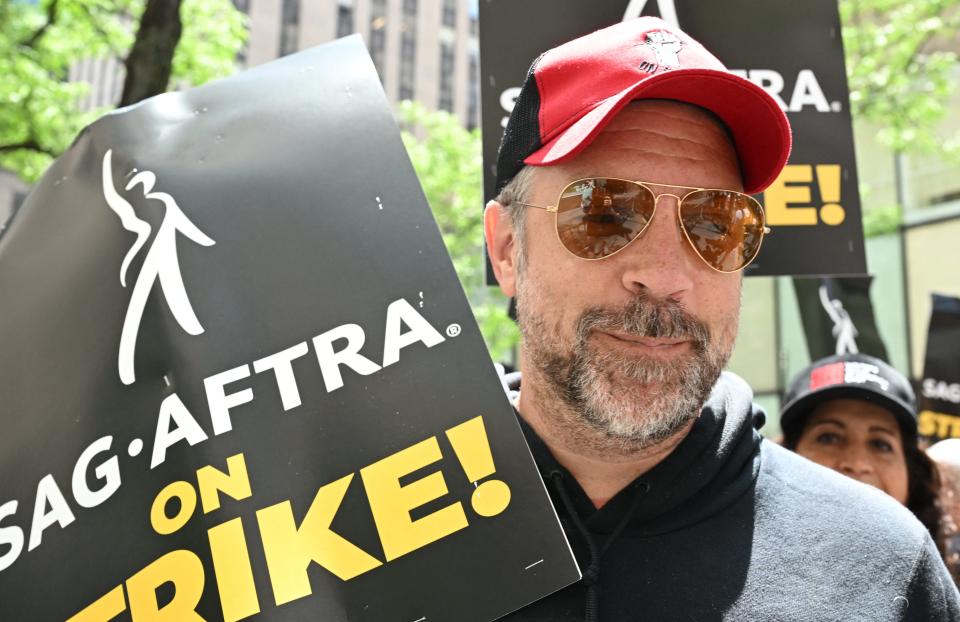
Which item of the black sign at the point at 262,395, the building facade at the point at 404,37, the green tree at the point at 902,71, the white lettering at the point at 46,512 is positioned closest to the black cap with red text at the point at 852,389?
the black sign at the point at 262,395

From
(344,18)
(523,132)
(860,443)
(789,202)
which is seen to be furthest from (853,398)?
(344,18)

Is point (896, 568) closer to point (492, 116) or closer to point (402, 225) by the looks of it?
point (402, 225)

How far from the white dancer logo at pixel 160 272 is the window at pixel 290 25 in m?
41.4

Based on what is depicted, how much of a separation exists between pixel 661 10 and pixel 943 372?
328cm

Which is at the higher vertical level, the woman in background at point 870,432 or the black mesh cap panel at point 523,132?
the black mesh cap panel at point 523,132

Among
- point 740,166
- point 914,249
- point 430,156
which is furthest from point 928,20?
point 740,166

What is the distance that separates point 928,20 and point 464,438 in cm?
1184

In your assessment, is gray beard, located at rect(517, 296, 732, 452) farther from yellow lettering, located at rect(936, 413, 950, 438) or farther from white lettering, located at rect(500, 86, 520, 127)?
yellow lettering, located at rect(936, 413, 950, 438)

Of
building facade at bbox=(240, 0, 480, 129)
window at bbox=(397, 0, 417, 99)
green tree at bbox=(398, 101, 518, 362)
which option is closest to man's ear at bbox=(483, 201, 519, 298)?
green tree at bbox=(398, 101, 518, 362)

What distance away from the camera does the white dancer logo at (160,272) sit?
1.43 meters

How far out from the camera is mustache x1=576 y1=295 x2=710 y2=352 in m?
1.66

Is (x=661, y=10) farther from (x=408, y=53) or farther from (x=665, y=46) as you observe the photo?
(x=408, y=53)

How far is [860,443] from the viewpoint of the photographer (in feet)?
11.1

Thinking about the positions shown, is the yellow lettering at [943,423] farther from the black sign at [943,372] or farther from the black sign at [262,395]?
the black sign at [262,395]
